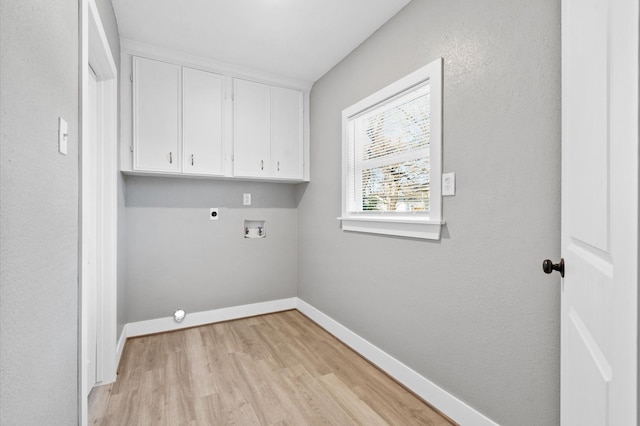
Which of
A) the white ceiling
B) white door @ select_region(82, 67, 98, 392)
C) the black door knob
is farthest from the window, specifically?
white door @ select_region(82, 67, 98, 392)

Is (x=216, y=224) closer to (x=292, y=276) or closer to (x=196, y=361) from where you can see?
(x=292, y=276)

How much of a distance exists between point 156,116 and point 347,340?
100 inches

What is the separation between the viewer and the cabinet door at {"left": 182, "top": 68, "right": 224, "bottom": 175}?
265 centimetres

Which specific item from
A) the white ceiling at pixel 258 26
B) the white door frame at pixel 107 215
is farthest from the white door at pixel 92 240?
the white ceiling at pixel 258 26

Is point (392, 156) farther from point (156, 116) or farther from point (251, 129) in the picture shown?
point (156, 116)

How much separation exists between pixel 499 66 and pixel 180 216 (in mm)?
2797

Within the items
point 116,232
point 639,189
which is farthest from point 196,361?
point 639,189

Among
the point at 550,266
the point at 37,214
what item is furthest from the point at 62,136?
the point at 550,266

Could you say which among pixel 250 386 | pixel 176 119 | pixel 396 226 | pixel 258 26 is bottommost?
pixel 250 386

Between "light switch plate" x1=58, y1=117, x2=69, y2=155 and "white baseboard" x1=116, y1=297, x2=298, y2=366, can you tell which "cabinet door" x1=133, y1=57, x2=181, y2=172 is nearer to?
"white baseboard" x1=116, y1=297, x2=298, y2=366

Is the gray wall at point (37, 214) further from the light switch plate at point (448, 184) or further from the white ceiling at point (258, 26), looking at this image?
the light switch plate at point (448, 184)

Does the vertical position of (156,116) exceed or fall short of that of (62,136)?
it exceeds it

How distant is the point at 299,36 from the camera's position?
2336 mm

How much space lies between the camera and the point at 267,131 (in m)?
3.04
